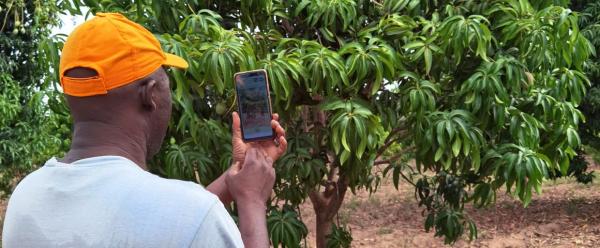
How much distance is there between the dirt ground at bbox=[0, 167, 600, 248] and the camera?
8312mm

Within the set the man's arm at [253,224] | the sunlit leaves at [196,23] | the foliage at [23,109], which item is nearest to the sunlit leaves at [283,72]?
the sunlit leaves at [196,23]

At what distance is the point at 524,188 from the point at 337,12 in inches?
41.2

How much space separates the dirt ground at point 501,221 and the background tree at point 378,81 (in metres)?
4.54

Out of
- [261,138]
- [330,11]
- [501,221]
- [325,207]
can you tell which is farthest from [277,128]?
[501,221]

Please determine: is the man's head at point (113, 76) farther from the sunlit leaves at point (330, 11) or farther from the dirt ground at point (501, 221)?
A: the dirt ground at point (501, 221)

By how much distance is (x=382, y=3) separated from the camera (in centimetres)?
333

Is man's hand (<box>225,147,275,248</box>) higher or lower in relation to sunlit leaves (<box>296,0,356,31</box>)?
lower

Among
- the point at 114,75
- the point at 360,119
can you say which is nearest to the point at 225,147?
the point at 360,119

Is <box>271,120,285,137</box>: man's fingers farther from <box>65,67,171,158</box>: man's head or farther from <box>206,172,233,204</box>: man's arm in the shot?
<box>65,67,171,158</box>: man's head

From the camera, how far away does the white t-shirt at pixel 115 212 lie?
3.71 ft

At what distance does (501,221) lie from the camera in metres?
9.45

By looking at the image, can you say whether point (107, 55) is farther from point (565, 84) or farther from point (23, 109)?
point (23, 109)

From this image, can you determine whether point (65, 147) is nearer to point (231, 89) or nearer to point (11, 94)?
point (11, 94)

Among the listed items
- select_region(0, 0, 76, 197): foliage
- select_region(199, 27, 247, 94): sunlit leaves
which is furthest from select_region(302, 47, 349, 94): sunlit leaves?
select_region(0, 0, 76, 197): foliage
